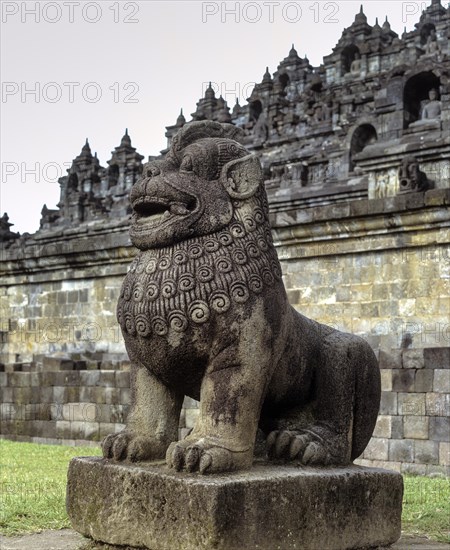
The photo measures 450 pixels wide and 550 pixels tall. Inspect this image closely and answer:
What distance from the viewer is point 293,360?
4.73 m

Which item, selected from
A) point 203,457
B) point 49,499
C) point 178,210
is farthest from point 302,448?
point 49,499

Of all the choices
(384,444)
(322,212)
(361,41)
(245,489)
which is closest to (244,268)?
(245,489)

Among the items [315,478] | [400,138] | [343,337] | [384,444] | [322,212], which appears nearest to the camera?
[315,478]

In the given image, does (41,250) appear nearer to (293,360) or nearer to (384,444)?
(384,444)

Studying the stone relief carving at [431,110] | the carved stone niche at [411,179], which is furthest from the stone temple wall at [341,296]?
the stone relief carving at [431,110]

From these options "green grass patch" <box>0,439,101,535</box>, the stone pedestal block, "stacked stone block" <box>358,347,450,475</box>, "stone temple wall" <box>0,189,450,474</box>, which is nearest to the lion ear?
the stone pedestal block

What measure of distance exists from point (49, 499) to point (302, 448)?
2.41 meters

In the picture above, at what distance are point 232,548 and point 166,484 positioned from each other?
41 cm

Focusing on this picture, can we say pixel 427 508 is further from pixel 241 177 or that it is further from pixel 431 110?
pixel 431 110

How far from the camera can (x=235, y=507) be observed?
13.0 ft

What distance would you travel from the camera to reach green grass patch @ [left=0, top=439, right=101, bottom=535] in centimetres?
546

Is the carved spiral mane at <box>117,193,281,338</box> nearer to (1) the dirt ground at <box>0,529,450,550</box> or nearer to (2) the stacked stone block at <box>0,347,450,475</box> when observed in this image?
(1) the dirt ground at <box>0,529,450,550</box>

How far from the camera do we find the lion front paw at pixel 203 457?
410 centimetres

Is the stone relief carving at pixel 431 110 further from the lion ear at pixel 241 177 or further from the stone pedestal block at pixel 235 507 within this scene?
the stone pedestal block at pixel 235 507
